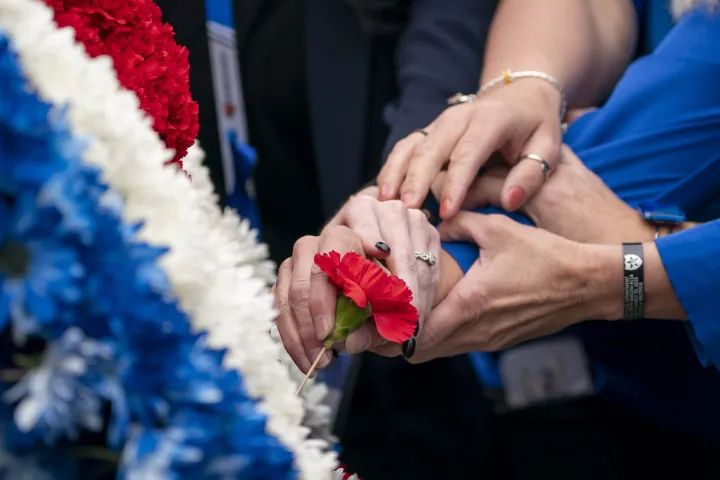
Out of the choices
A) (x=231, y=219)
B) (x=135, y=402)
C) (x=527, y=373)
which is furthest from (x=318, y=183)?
(x=135, y=402)

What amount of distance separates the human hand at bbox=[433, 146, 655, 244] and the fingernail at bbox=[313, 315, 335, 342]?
1.19 ft

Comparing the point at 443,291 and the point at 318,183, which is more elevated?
the point at 443,291

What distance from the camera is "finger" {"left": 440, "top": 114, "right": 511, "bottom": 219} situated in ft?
2.56

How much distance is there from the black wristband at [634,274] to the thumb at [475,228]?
0.12 metres

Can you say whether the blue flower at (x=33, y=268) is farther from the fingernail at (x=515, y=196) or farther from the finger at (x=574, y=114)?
the finger at (x=574, y=114)

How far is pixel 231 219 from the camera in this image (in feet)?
1.97

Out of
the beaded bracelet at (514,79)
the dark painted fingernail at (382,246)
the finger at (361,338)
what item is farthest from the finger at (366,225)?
the beaded bracelet at (514,79)

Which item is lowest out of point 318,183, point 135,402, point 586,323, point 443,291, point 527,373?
point 527,373

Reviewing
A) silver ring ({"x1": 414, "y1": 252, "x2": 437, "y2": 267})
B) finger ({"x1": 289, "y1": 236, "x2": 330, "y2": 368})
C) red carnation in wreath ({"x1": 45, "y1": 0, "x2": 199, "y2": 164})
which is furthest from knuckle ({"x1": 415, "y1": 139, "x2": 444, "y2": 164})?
red carnation in wreath ({"x1": 45, "y1": 0, "x2": 199, "y2": 164})

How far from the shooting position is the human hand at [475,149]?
30.9 inches

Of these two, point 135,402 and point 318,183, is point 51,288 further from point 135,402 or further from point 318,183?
point 318,183

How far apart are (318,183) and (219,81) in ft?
0.90

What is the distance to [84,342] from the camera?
0.90ft

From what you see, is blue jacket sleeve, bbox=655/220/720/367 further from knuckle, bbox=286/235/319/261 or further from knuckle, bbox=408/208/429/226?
knuckle, bbox=286/235/319/261
